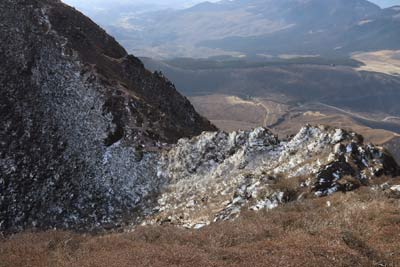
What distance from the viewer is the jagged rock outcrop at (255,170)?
28.5 meters

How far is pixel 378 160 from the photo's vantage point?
3017cm

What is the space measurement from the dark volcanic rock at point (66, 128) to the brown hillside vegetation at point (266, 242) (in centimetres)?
827

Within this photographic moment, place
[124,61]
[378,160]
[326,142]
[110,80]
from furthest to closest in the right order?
[124,61] → [110,80] → [326,142] → [378,160]

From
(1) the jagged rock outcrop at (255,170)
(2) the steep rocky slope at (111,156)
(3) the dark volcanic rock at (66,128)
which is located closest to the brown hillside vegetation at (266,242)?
(1) the jagged rock outcrop at (255,170)

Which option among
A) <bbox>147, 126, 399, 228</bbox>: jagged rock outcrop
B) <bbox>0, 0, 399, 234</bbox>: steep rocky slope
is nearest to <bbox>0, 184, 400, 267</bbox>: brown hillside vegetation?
<bbox>147, 126, 399, 228</bbox>: jagged rock outcrop

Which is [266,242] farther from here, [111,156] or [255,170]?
[111,156]

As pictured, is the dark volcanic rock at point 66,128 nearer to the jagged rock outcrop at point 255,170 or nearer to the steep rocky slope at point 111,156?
the steep rocky slope at point 111,156

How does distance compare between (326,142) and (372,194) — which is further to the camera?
(326,142)

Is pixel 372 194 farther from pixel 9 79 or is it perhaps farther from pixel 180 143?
pixel 9 79

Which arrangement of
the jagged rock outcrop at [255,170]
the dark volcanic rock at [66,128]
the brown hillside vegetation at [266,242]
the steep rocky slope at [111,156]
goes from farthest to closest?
the dark volcanic rock at [66,128], the steep rocky slope at [111,156], the jagged rock outcrop at [255,170], the brown hillside vegetation at [266,242]

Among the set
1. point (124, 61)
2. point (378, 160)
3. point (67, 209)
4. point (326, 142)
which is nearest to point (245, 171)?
point (326, 142)

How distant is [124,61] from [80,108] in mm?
16163

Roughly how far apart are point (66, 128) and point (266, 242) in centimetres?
2698

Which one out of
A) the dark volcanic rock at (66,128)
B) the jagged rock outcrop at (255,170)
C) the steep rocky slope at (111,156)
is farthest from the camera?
the dark volcanic rock at (66,128)
